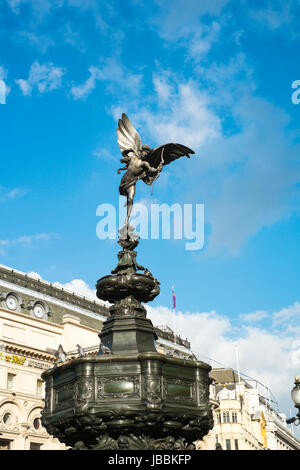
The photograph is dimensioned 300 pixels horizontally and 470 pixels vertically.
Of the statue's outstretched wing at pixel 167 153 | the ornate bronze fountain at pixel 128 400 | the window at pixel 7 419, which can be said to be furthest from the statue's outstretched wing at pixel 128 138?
the window at pixel 7 419

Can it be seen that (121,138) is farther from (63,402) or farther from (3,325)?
(3,325)

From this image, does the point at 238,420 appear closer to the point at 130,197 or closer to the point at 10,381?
the point at 10,381

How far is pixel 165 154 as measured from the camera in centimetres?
1388

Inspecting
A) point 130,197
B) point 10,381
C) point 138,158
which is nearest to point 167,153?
point 138,158

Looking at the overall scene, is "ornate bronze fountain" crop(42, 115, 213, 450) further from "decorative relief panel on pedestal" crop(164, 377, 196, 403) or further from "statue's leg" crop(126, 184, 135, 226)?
"statue's leg" crop(126, 184, 135, 226)

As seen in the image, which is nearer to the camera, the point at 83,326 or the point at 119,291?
the point at 119,291

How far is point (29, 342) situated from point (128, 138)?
2015 inches

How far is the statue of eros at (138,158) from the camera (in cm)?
1373

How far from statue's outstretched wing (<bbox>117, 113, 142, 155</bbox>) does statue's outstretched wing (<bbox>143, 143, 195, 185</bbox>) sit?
36cm

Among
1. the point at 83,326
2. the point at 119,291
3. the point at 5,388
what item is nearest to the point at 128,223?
the point at 119,291

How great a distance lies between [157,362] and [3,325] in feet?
170

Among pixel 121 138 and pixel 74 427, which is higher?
pixel 121 138

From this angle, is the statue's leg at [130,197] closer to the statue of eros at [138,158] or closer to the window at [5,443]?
the statue of eros at [138,158]
